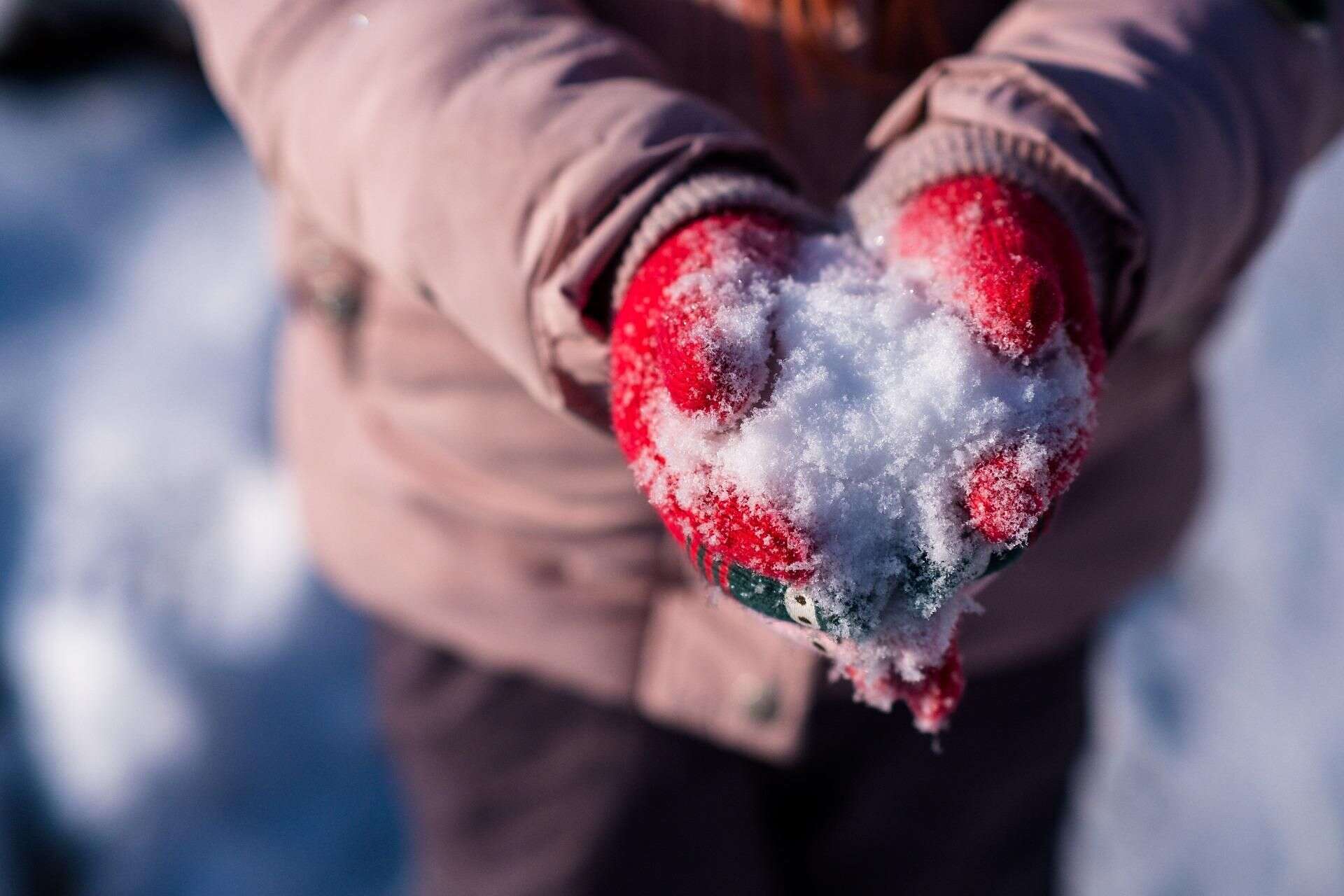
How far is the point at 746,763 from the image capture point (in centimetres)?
97

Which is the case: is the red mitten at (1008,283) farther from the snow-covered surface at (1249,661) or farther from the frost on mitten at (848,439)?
the snow-covered surface at (1249,661)

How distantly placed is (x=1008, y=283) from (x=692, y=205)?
16 cm

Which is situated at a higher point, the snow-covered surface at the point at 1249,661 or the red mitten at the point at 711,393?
the red mitten at the point at 711,393

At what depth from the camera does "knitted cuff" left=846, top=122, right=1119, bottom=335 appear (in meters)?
0.52

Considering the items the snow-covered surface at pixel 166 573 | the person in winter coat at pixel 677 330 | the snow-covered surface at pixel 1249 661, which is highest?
the person in winter coat at pixel 677 330

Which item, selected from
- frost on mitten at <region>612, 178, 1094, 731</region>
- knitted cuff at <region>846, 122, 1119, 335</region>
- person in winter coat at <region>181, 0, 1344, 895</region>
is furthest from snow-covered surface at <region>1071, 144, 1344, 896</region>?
frost on mitten at <region>612, 178, 1094, 731</region>

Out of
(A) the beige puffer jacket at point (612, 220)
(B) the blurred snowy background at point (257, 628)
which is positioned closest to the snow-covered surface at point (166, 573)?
(B) the blurred snowy background at point (257, 628)

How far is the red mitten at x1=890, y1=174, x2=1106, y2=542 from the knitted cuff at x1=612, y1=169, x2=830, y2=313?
0.23ft

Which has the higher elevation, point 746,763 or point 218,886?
point 746,763

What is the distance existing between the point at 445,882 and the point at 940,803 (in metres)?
0.51

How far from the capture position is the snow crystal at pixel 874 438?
0.45 m

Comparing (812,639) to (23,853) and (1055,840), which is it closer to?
(1055,840)

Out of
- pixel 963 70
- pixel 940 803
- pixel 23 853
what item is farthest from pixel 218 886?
pixel 963 70

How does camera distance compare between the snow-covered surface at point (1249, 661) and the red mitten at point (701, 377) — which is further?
the snow-covered surface at point (1249, 661)
